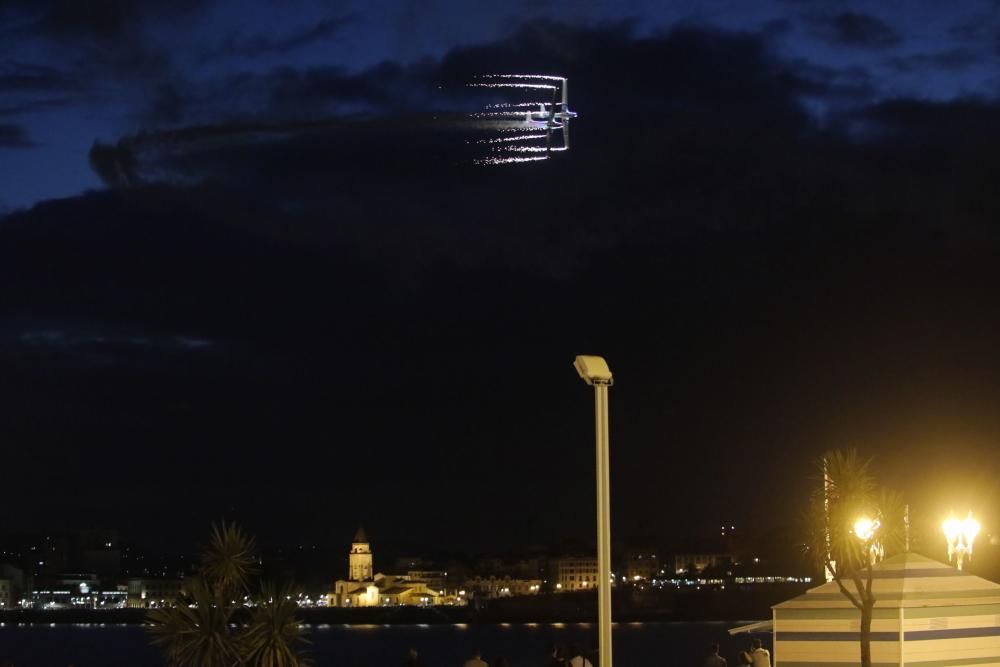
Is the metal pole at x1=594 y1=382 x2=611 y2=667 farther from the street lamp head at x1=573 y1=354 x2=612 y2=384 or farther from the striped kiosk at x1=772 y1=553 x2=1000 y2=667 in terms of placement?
the striped kiosk at x1=772 y1=553 x2=1000 y2=667

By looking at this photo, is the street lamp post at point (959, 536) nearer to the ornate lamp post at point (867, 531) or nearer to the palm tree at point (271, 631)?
the ornate lamp post at point (867, 531)

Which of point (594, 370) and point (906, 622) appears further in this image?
point (906, 622)

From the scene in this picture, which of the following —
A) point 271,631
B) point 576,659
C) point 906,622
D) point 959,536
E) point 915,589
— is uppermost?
point 959,536

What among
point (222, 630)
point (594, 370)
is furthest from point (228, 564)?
point (594, 370)

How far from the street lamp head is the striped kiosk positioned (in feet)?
27.2

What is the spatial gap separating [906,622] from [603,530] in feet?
29.1

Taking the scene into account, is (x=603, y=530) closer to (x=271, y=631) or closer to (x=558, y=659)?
(x=558, y=659)

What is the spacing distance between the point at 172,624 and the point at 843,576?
30.6 ft

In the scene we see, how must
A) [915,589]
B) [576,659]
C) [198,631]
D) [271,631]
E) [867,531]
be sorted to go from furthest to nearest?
[271,631], [198,631], [915,589], [867,531], [576,659]

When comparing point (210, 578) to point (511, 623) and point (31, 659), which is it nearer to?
point (31, 659)

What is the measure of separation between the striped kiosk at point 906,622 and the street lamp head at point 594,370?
828cm

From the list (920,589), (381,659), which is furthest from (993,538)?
(381,659)

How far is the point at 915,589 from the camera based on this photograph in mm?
19719

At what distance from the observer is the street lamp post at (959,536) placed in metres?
24.2
